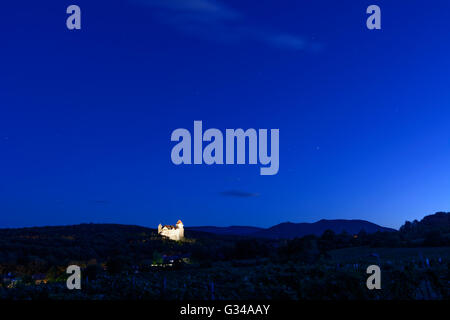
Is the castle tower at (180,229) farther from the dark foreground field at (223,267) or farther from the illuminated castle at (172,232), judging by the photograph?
the dark foreground field at (223,267)

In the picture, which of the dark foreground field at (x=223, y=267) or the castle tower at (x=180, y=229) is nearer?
the dark foreground field at (x=223, y=267)

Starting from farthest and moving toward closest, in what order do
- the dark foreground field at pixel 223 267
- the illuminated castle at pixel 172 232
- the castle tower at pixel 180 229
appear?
the castle tower at pixel 180 229
the illuminated castle at pixel 172 232
the dark foreground field at pixel 223 267

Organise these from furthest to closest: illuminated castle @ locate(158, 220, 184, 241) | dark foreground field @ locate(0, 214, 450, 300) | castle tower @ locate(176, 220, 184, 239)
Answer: castle tower @ locate(176, 220, 184, 239), illuminated castle @ locate(158, 220, 184, 241), dark foreground field @ locate(0, 214, 450, 300)

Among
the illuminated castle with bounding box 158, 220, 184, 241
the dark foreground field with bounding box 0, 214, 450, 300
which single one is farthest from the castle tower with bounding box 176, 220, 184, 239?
the dark foreground field with bounding box 0, 214, 450, 300

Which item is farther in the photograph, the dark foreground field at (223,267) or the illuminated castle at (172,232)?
the illuminated castle at (172,232)

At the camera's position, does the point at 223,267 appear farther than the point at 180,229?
No

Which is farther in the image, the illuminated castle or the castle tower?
the castle tower

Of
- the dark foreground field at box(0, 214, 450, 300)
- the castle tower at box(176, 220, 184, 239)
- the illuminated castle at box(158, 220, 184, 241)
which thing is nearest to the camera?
the dark foreground field at box(0, 214, 450, 300)

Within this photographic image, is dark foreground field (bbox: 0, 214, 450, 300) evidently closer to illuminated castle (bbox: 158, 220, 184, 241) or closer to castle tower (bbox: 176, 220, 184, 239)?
castle tower (bbox: 176, 220, 184, 239)

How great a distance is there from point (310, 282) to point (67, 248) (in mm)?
34979

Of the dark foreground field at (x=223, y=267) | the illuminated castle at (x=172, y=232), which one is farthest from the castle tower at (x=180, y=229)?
the dark foreground field at (x=223, y=267)

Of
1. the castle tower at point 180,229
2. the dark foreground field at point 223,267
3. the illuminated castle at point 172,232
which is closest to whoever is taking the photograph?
the dark foreground field at point 223,267

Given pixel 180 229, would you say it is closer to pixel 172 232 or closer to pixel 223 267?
pixel 172 232

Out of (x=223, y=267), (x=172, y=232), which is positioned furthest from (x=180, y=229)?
(x=223, y=267)
